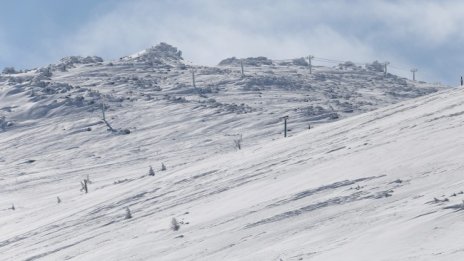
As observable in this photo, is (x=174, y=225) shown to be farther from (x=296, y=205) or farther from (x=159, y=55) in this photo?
(x=159, y=55)

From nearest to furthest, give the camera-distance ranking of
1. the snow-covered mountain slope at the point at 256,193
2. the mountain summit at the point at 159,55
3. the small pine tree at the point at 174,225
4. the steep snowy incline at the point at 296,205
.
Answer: the steep snowy incline at the point at 296,205, the snow-covered mountain slope at the point at 256,193, the small pine tree at the point at 174,225, the mountain summit at the point at 159,55

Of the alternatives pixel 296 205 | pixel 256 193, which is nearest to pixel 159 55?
pixel 256 193

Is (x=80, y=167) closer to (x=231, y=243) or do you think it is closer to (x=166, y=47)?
(x=231, y=243)

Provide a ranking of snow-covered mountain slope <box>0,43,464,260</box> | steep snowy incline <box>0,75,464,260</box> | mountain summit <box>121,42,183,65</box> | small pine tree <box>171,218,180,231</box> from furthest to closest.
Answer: mountain summit <box>121,42,183,65</box> < small pine tree <box>171,218,180,231</box> < snow-covered mountain slope <box>0,43,464,260</box> < steep snowy incline <box>0,75,464,260</box>

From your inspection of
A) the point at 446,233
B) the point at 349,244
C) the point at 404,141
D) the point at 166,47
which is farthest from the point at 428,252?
the point at 166,47

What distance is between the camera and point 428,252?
35.3 feet

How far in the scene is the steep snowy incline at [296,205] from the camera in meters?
12.7

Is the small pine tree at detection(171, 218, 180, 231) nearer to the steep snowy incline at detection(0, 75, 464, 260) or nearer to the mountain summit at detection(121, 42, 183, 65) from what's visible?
the steep snowy incline at detection(0, 75, 464, 260)

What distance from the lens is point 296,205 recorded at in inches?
657

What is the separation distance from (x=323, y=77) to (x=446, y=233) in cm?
7968

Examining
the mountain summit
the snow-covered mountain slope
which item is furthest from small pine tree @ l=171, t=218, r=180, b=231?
the mountain summit

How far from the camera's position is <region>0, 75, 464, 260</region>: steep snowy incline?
12742 millimetres

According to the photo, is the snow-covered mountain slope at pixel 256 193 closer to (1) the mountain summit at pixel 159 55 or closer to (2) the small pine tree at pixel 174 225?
(2) the small pine tree at pixel 174 225

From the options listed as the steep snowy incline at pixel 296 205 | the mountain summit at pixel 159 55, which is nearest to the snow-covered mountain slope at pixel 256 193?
the steep snowy incline at pixel 296 205
